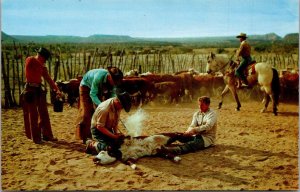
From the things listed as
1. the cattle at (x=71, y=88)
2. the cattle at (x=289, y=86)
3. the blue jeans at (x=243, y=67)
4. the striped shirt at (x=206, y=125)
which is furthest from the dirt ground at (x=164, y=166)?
the cattle at (x=289, y=86)

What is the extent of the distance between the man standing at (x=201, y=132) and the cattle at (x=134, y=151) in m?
0.17

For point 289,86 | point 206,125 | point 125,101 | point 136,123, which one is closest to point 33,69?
point 125,101

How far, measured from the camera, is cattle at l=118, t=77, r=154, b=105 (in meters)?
11.5

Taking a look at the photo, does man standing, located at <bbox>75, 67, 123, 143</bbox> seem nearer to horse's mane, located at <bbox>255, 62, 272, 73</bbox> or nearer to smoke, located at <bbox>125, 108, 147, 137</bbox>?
smoke, located at <bbox>125, 108, 147, 137</bbox>

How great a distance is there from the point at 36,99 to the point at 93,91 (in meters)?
1.42

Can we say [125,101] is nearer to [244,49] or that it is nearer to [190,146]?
[190,146]

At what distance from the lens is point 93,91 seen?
631 centimetres

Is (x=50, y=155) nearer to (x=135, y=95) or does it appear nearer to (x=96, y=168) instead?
(x=96, y=168)

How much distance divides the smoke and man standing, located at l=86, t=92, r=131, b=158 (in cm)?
118

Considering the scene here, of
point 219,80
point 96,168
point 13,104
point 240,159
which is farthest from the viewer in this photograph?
point 219,80

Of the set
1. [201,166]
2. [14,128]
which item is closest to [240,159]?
[201,166]

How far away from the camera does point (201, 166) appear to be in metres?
5.75

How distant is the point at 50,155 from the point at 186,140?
2.38 metres

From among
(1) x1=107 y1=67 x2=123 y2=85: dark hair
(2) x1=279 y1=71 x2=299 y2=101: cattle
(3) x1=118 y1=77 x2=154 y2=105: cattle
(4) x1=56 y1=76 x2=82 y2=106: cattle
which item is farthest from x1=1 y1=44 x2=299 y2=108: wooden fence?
(1) x1=107 y1=67 x2=123 y2=85: dark hair
